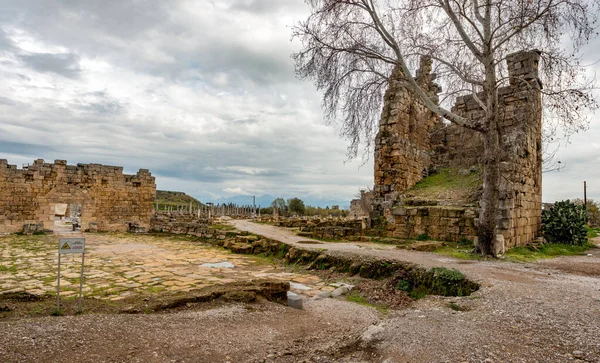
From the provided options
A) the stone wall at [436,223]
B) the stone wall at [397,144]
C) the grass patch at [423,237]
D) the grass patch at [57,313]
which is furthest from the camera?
the stone wall at [397,144]

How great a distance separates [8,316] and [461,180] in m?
14.9

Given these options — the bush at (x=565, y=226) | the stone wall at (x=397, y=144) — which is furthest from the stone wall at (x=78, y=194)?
the bush at (x=565, y=226)

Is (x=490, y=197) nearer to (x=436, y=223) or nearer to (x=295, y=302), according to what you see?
(x=436, y=223)

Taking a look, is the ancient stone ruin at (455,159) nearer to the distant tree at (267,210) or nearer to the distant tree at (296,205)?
the distant tree at (296,205)

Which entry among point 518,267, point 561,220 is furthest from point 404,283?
point 561,220

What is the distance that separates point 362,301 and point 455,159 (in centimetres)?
1216

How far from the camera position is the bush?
1390cm

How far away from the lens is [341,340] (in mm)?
4586

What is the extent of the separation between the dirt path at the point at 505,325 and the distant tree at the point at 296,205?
35.7 m

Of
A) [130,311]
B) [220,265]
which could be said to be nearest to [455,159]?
[220,265]

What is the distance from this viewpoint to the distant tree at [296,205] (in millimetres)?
42444

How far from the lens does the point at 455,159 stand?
16750 millimetres

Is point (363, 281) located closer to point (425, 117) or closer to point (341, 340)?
point (341, 340)

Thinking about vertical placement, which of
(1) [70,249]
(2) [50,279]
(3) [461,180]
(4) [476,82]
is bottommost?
(2) [50,279]
